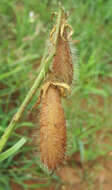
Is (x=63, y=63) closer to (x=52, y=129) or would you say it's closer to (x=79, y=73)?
(x=52, y=129)

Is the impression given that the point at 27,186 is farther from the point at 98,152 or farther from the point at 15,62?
the point at 15,62

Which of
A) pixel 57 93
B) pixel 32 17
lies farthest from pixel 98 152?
pixel 32 17

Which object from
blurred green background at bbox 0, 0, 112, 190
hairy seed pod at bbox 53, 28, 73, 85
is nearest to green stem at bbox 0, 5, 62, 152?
hairy seed pod at bbox 53, 28, 73, 85

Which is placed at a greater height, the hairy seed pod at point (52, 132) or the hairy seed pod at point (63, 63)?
the hairy seed pod at point (63, 63)

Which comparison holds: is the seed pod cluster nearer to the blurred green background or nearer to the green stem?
the green stem

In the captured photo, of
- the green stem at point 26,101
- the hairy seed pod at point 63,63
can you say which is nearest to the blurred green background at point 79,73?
the hairy seed pod at point 63,63

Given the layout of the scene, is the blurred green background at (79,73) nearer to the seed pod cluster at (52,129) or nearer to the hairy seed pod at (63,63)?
the hairy seed pod at (63,63)
